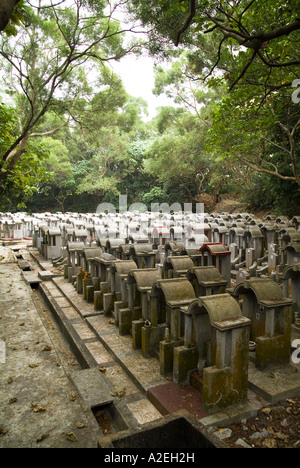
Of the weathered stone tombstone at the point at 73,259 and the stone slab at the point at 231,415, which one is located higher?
the weathered stone tombstone at the point at 73,259

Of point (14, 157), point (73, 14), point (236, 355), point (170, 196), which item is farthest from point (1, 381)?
point (170, 196)

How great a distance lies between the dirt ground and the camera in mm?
3250

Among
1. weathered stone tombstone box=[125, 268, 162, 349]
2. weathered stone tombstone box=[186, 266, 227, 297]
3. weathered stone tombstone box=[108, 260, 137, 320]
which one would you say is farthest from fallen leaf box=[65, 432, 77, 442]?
weathered stone tombstone box=[108, 260, 137, 320]

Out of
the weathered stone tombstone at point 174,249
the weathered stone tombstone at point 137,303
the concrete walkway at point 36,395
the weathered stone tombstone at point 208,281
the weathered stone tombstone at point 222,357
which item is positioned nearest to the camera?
the concrete walkway at point 36,395

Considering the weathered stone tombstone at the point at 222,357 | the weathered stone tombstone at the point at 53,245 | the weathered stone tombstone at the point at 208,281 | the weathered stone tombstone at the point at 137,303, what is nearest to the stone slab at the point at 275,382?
the weathered stone tombstone at the point at 222,357

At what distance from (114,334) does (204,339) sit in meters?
2.27

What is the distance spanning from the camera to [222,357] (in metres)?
3.72

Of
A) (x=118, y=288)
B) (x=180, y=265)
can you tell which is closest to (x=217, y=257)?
(x=180, y=265)

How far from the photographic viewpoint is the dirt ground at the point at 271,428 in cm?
325

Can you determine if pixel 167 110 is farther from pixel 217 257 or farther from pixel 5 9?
pixel 5 9

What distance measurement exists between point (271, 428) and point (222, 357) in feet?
2.95

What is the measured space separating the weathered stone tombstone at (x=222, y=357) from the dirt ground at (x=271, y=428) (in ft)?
0.93

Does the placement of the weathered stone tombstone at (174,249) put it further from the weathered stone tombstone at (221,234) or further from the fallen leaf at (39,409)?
the fallen leaf at (39,409)

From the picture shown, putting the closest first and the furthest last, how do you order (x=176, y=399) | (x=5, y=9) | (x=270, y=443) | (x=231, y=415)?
(x=5, y=9), (x=270, y=443), (x=231, y=415), (x=176, y=399)
